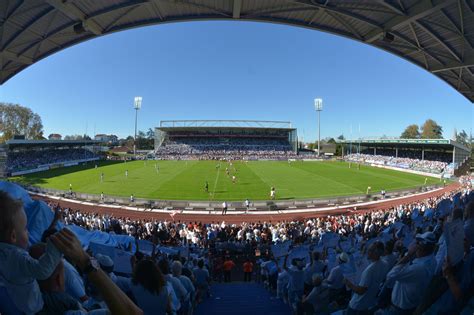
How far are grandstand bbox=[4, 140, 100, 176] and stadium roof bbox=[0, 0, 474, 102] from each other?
39.6 metres

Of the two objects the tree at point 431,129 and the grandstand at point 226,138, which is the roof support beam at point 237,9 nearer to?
the grandstand at point 226,138

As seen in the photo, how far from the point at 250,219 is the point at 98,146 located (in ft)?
344

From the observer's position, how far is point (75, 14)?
425 inches

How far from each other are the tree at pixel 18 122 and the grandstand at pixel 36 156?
14560 mm

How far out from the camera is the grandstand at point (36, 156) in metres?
49.9

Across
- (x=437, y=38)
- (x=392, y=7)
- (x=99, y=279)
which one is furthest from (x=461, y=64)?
(x=99, y=279)

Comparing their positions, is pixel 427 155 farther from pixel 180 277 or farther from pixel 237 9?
pixel 180 277

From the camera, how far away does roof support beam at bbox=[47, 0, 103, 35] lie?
987cm

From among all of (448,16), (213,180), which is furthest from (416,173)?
(448,16)

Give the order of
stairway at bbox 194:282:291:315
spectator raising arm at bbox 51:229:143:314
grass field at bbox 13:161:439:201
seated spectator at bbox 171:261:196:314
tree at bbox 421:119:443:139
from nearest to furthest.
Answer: spectator raising arm at bbox 51:229:143:314 < seated spectator at bbox 171:261:196:314 < stairway at bbox 194:282:291:315 < grass field at bbox 13:161:439:201 < tree at bbox 421:119:443:139

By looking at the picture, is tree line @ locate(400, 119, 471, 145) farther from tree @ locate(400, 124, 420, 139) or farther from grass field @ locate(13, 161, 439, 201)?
grass field @ locate(13, 161, 439, 201)

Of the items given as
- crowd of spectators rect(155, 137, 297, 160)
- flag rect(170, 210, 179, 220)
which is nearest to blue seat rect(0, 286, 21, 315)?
flag rect(170, 210, 179, 220)

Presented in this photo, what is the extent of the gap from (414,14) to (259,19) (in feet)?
20.0

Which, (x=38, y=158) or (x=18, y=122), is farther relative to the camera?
(x=18, y=122)
